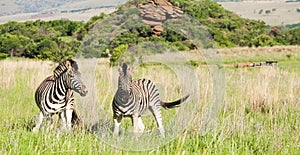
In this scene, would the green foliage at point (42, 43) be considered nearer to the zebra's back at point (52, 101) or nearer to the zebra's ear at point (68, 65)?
the zebra's back at point (52, 101)

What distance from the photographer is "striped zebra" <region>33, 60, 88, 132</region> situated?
572 centimetres

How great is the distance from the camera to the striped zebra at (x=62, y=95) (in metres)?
5.72

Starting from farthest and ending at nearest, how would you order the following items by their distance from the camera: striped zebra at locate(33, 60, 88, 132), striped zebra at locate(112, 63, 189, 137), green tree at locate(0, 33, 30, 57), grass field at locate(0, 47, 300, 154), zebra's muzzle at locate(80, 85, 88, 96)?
green tree at locate(0, 33, 30, 57), striped zebra at locate(33, 60, 88, 132), zebra's muzzle at locate(80, 85, 88, 96), striped zebra at locate(112, 63, 189, 137), grass field at locate(0, 47, 300, 154)

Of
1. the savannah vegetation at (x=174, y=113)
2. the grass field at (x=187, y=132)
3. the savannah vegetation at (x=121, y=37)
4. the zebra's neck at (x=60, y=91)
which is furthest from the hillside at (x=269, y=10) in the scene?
the zebra's neck at (x=60, y=91)

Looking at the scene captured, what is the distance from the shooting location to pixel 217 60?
21.4ft

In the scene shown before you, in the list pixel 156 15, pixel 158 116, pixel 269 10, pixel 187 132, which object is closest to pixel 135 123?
pixel 158 116

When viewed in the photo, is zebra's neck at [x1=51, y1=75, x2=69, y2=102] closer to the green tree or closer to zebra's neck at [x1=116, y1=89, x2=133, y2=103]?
zebra's neck at [x1=116, y1=89, x2=133, y2=103]

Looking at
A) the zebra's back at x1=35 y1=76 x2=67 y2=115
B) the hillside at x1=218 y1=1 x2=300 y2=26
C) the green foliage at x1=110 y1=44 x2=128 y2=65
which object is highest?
the hillside at x1=218 y1=1 x2=300 y2=26

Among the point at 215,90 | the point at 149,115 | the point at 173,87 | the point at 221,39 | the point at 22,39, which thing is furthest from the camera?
the point at 22,39

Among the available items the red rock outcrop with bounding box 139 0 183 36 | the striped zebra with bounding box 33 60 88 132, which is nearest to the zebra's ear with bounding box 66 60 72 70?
the striped zebra with bounding box 33 60 88 132

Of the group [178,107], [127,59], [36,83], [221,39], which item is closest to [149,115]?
[178,107]

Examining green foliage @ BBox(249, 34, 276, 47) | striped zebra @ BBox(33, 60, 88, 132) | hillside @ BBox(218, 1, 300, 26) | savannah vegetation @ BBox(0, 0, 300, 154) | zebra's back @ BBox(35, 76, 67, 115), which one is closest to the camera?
savannah vegetation @ BBox(0, 0, 300, 154)

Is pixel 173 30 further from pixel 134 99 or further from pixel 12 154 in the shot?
pixel 12 154

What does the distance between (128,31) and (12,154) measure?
6.97 feet
